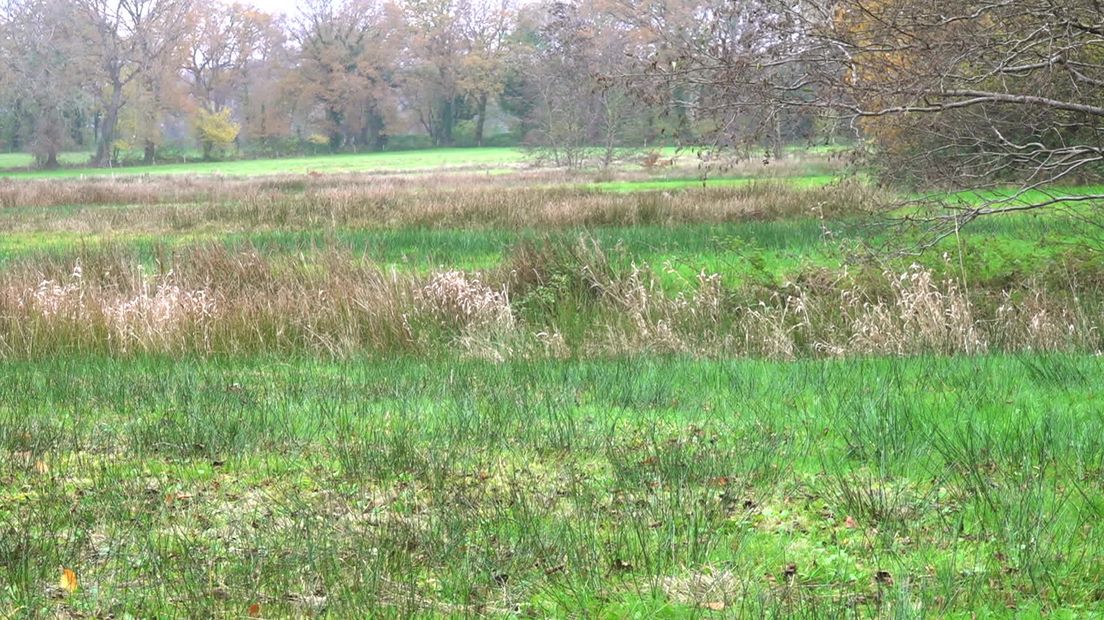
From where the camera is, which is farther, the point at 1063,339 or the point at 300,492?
the point at 1063,339

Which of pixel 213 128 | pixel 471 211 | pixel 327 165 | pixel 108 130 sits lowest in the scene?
pixel 471 211

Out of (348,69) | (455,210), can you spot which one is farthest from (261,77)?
(455,210)

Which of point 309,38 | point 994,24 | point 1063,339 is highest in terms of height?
point 309,38

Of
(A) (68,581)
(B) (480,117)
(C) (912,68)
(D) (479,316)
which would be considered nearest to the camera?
(A) (68,581)

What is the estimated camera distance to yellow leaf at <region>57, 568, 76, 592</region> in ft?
11.0

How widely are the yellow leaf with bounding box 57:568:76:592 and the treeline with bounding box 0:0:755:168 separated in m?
57.9

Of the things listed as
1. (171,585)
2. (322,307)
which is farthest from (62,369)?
(171,585)

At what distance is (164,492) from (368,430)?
1.19 m

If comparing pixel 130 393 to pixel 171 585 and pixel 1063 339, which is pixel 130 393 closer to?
pixel 171 585

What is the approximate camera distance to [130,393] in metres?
6.43

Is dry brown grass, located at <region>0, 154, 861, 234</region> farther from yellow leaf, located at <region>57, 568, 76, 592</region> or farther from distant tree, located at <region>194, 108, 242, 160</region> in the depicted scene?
distant tree, located at <region>194, 108, 242, 160</region>

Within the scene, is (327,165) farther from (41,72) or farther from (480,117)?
(480,117)

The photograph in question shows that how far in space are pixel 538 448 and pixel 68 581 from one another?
227 cm

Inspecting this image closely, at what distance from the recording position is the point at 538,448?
502cm
